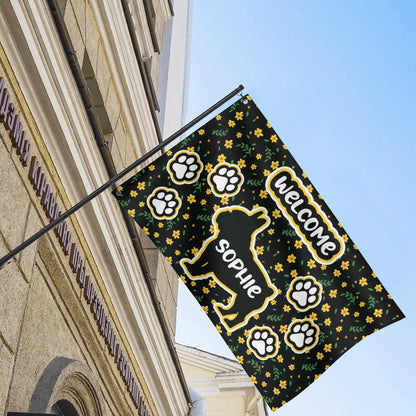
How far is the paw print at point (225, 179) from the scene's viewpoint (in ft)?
20.1

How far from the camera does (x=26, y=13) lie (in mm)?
6066

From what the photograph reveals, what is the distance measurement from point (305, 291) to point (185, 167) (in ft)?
4.72

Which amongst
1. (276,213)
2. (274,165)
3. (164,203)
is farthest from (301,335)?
(164,203)

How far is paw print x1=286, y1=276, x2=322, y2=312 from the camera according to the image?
608 centimetres

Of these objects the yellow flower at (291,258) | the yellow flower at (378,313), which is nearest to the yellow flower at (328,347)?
the yellow flower at (378,313)

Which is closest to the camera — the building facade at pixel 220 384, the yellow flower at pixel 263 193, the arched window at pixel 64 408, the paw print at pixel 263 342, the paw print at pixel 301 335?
the paw print at pixel 263 342

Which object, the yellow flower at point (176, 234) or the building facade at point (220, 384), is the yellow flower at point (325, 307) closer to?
the yellow flower at point (176, 234)

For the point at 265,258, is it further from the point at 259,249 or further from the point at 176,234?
the point at 176,234

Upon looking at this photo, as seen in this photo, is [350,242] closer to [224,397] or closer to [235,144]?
[235,144]

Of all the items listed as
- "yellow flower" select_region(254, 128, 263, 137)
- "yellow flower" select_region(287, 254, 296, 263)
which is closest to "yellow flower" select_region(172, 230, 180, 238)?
"yellow flower" select_region(287, 254, 296, 263)

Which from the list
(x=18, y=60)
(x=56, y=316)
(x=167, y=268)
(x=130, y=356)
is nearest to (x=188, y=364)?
(x=167, y=268)

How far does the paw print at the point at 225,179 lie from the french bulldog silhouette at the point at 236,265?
0.15 m

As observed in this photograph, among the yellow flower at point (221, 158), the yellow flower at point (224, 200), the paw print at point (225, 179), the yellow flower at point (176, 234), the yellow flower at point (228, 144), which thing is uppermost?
the yellow flower at point (228, 144)

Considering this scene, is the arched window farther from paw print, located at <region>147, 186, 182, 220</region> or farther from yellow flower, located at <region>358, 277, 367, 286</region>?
yellow flower, located at <region>358, 277, 367, 286</region>
